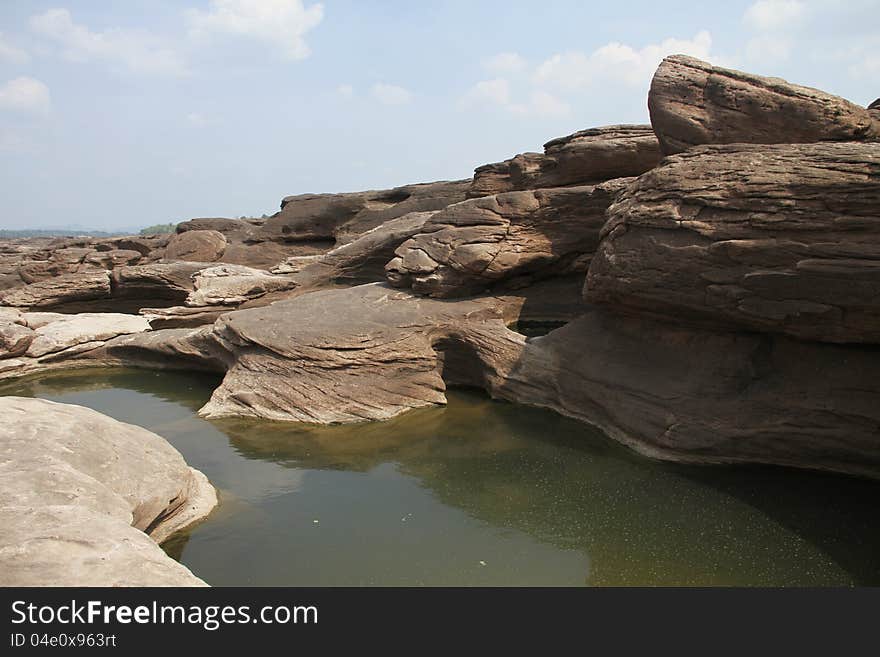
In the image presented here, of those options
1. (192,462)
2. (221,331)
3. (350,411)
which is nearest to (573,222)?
(350,411)

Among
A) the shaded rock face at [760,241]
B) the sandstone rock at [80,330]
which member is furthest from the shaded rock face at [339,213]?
the shaded rock face at [760,241]

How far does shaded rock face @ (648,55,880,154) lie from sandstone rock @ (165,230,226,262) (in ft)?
52.7

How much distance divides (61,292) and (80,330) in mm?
3207

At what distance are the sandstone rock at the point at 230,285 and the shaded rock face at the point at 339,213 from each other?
4.65 metres

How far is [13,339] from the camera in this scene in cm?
1244

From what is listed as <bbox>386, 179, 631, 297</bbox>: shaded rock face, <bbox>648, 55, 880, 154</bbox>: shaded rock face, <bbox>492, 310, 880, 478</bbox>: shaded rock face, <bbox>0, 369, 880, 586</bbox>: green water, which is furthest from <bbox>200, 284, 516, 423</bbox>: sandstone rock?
<bbox>648, 55, 880, 154</bbox>: shaded rock face

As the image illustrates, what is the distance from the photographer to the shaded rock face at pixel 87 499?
3.52 meters

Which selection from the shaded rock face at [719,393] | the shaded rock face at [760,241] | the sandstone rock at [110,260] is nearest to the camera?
the shaded rock face at [760,241]

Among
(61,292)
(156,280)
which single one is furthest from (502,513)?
(61,292)

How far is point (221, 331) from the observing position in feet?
34.4

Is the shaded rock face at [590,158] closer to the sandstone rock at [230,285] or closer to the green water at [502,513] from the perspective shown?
the green water at [502,513]

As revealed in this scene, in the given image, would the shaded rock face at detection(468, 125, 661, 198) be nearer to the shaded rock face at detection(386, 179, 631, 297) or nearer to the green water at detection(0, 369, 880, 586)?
the shaded rock face at detection(386, 179, 631, 297)

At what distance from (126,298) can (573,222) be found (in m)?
11.9
